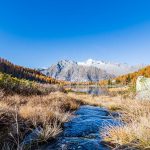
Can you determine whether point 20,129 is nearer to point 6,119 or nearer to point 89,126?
point 6,119

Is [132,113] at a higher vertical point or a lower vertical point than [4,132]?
higher

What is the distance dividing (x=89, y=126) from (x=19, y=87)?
12.8m

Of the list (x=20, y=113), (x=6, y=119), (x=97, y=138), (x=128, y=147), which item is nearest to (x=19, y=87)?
(x=20, y=113)

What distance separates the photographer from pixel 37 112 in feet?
31.8

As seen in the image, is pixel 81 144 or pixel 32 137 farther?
pixel 32 137

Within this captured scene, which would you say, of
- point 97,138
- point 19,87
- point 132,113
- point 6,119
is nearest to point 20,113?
point 6,119

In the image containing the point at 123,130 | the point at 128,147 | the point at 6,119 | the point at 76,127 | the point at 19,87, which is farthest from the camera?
the point at 19,87

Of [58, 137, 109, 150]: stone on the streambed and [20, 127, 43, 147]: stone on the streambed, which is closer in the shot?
[58, 137, 109, 150]: stone on the streambed

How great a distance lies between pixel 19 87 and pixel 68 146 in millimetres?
15477

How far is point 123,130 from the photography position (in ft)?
20.2

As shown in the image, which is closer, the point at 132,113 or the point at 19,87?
the point at 132,113

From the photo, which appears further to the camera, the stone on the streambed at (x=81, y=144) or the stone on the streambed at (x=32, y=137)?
the stone on the streambed at (x=32, y=137)

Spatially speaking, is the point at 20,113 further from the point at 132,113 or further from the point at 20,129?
the point at 132,113

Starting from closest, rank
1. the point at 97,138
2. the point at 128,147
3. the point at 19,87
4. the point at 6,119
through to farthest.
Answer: the point at 128,147 → the point at 97,138 → the point at 6,119 → the point at 19,87
